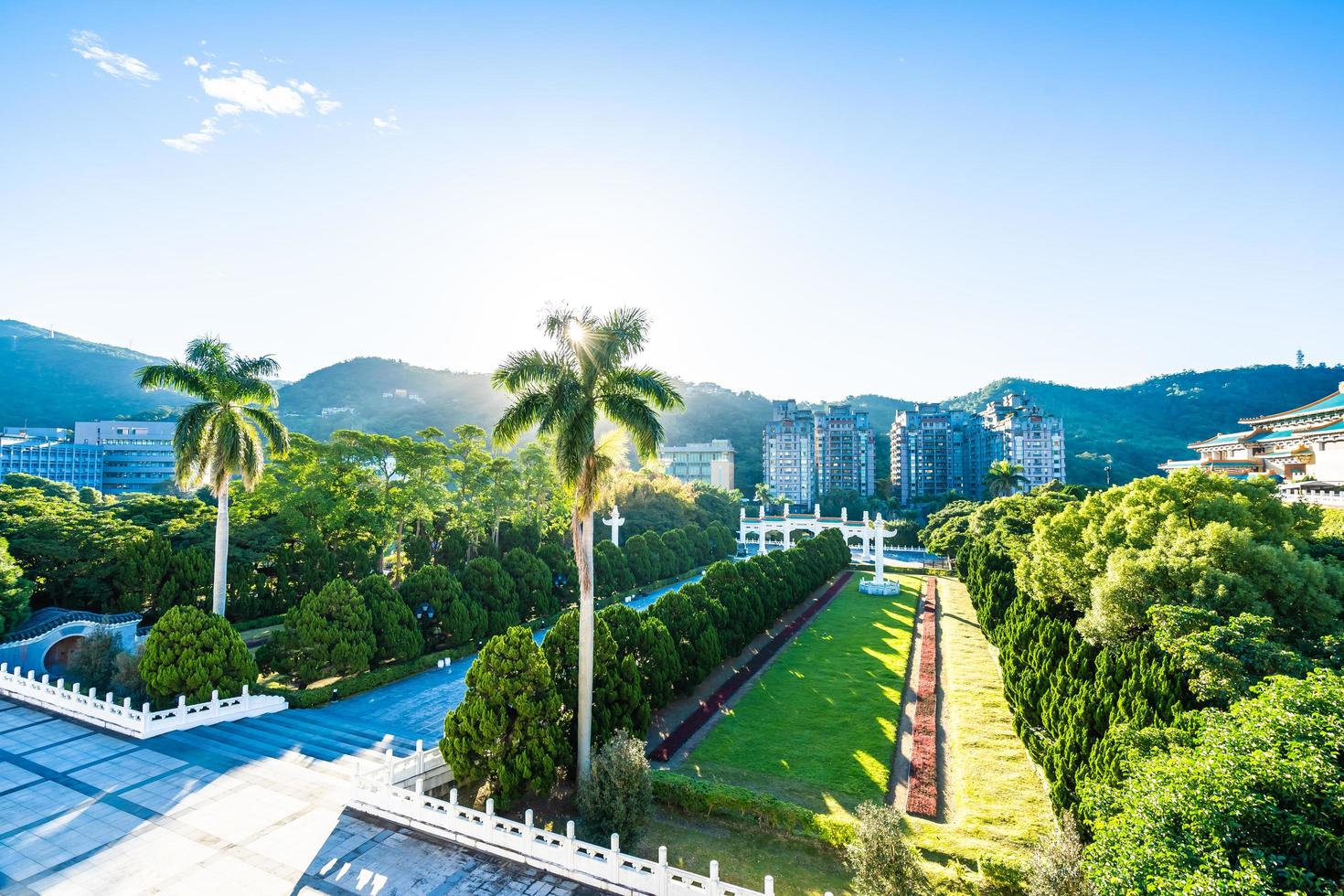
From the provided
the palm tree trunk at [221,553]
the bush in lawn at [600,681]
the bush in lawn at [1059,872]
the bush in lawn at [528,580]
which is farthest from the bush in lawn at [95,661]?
the bush in lawn at [1059,872]

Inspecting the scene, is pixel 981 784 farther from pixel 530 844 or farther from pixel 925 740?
pixel 530 844

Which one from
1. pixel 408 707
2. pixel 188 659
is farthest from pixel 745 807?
pixel 188 659

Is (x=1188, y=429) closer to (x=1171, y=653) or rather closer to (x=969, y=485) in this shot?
(x=969, y=485)

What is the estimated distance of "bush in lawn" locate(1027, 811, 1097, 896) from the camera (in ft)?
27.5

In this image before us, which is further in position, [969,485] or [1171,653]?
[969,485]

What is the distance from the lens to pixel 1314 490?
31875mm

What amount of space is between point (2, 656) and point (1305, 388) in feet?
454

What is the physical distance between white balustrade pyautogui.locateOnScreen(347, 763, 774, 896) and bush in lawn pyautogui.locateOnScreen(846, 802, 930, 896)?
1344mm

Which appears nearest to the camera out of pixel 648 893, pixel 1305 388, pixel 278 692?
pixel 648 893

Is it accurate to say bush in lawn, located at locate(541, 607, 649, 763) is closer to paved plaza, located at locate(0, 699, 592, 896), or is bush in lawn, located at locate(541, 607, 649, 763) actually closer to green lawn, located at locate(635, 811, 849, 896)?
green lawn, located at locate(635, 811, 849, 896)

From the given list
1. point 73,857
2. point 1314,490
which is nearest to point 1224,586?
point 73,857

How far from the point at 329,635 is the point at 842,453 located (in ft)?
272

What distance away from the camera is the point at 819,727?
17.4 m

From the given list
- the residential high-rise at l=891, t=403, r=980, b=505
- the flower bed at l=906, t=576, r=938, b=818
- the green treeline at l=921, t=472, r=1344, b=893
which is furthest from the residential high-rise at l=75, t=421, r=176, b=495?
the residential high-rise at l=891, t=403, r=980, b=505
